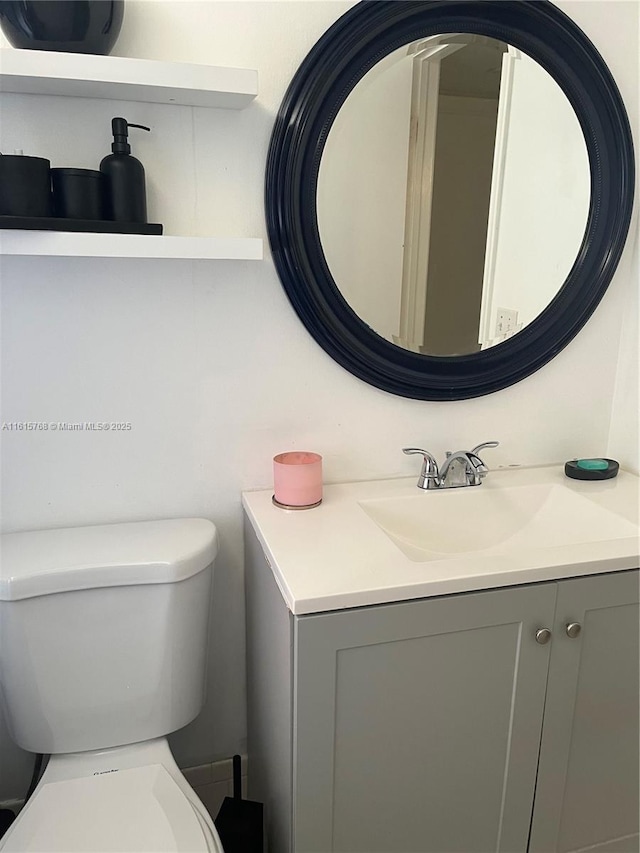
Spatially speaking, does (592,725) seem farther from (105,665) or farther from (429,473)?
(105,665)

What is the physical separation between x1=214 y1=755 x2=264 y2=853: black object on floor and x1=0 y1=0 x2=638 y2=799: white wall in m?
0.28

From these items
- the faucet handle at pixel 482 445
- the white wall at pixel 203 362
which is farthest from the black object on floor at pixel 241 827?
the faucet handle at pixel 482 445

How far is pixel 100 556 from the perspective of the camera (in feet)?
4.23

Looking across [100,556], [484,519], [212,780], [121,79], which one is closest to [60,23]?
[121,79]

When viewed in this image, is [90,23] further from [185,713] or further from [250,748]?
[250,748]

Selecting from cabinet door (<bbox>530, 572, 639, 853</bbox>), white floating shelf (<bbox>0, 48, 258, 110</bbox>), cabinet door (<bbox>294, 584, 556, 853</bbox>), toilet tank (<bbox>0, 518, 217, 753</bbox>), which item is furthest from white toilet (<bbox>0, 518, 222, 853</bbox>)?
white floating shelf (<bbox>0, 48, 258, 110</bbox>)

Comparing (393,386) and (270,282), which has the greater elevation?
(270,282)

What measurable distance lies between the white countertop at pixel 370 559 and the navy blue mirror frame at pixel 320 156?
313mm

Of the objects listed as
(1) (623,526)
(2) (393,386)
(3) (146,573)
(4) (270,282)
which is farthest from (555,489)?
(3) (146,573)

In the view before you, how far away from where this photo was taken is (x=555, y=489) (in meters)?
1.58

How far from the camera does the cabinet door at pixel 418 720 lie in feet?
3.65

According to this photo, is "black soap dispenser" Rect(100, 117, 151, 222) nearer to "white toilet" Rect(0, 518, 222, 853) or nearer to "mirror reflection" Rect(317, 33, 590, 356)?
"mirror reflection" Rect(317, 33, 590, 356)

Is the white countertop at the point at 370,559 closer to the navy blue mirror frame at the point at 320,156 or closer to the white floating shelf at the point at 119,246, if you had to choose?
the navy blue mirror frame at the point at 320,156

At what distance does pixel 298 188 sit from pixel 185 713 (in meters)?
1.10
